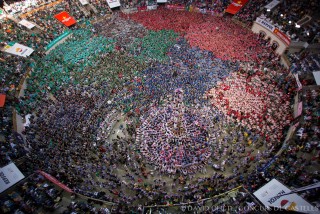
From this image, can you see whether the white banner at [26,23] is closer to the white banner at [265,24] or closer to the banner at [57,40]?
the banner at [57,40]

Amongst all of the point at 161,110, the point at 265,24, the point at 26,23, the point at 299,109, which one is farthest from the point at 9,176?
the point at 265,24

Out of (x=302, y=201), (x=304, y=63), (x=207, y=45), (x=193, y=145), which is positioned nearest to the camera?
(x=302, y=201)

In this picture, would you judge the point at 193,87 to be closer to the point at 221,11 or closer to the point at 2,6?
the point at 221,11

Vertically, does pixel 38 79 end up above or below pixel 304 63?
below

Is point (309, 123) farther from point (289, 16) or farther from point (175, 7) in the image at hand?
point (175, 7)

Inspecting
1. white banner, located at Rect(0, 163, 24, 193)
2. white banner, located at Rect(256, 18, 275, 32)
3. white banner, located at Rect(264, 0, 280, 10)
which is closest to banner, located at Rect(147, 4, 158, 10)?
white banner, located at Rect(256, 18, 275, 32)

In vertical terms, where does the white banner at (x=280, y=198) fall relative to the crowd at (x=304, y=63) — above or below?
below

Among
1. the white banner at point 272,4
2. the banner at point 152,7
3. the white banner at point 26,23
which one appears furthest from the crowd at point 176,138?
the white banner at point 26,23

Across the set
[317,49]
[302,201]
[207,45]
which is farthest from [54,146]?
[317,49]

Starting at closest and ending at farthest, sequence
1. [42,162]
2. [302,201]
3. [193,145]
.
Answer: [302,201] < [42,162] < [193,145]
